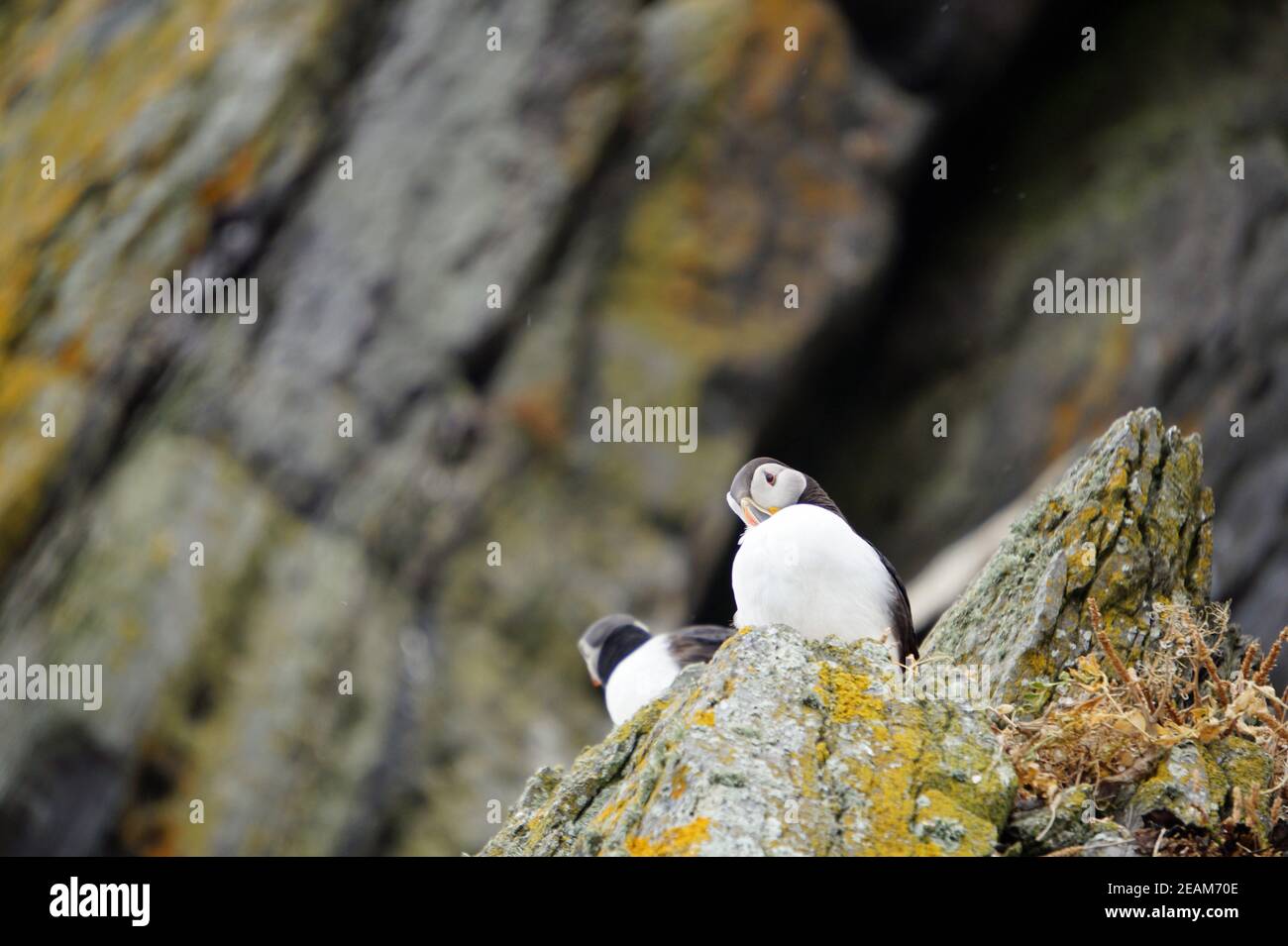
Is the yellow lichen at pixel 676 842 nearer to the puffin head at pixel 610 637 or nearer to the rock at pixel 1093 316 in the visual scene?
the puffin head at pixel 610 637

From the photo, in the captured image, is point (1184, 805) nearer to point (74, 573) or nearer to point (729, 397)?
point (729, 397)

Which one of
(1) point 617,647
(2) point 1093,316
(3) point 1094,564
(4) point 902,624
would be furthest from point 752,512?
(2) point 1093,316

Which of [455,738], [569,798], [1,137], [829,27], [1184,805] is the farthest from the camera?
[1,137]

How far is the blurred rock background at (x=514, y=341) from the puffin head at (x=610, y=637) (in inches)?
94.1

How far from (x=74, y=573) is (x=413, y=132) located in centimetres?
529

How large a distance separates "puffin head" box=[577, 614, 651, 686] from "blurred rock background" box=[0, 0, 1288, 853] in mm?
2389

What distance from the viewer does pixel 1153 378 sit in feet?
40.5

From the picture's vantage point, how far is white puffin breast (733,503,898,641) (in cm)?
555

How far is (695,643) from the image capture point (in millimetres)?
8484

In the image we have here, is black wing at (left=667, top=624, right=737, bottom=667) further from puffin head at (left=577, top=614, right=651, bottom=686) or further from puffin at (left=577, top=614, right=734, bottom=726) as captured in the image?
puffin head at (left=577, top=614, right=651, bottom=686)

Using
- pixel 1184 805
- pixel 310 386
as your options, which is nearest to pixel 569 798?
pixel 1184 805

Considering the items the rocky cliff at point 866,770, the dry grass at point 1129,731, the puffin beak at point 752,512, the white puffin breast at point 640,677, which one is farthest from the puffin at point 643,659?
the dry grass at point 1129,731

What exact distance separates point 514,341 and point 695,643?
5578 mm

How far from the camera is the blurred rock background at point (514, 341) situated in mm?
12312
